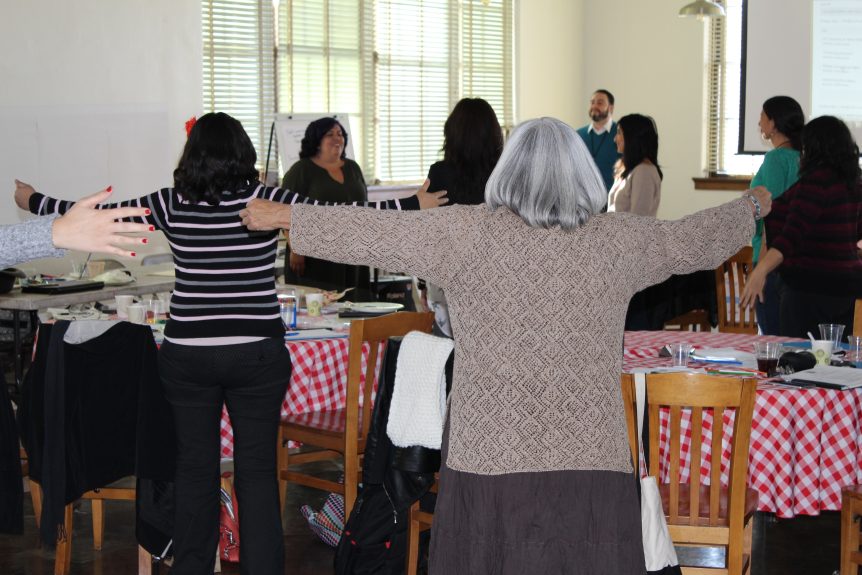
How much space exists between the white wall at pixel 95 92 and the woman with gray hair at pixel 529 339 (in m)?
5.65

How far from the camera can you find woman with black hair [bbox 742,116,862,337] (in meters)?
4.50

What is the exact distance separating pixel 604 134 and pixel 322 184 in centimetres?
364

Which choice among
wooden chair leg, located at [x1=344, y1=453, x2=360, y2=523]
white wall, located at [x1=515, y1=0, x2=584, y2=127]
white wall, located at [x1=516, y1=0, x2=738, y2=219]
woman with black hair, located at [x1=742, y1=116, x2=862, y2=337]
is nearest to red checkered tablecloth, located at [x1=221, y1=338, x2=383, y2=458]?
wooden chair leg, located at [x1=344, y1=453, x2=360, y2=523]

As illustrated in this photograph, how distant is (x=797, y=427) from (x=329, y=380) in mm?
1701

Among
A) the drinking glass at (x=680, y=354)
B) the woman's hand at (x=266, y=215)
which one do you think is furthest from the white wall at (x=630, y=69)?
the woman's hand at (x=266, y=215)

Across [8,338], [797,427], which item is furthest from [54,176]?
[797,427]

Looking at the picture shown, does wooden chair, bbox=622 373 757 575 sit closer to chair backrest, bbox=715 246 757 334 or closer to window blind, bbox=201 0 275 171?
chair backrest, bbox=715 246 757 334

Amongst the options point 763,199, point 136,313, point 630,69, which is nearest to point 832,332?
point 763,199

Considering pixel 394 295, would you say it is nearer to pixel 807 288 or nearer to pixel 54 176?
pixel 54 176

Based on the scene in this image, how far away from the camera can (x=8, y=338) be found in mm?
6922

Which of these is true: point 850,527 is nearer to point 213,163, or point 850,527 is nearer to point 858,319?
point 858,319

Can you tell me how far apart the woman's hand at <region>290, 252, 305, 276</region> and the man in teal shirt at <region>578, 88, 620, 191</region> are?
144 inches

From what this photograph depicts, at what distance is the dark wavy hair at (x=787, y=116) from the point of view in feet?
18.1

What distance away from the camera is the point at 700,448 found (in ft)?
9.59
